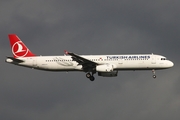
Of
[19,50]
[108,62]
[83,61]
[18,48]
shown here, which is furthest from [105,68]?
[18,48]

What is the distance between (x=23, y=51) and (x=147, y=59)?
69.2 feet

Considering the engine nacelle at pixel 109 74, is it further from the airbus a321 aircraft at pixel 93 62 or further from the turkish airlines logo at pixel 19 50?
the turkish airlines logo at pixel 19 50

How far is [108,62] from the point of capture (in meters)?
79.8

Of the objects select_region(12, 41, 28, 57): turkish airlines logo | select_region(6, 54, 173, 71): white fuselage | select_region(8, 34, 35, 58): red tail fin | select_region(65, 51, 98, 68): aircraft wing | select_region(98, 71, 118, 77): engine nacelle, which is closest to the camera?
select_region(65, 51, 98, 68): aircraft wing

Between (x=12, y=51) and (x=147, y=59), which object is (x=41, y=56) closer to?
(x=12, y=51)

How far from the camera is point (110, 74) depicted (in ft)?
268

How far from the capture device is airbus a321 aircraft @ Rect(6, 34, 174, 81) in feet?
259

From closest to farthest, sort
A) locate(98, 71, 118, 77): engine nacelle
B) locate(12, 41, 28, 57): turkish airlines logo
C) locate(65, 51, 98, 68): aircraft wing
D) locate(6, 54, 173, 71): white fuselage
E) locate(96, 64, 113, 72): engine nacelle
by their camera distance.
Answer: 1. locate(96, 64, 113, 72): engine nacelle
2. locate(65, 51, 98, 68): aircraft wing
3. locate(6, 54, 173, 71): white fuselage
4. locate(98, 71, 118, 77): engine nacelle
5. locate(12, 41, 28, 57): turkish airlines logo

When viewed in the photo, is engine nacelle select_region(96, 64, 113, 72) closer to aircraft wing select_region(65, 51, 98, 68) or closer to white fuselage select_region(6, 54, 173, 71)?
white fuselage select_region(6, 54, 173, 71)

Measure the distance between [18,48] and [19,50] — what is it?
0.51 m

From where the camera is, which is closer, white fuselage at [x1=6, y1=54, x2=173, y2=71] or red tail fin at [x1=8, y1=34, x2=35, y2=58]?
white fuselage at [x1=6, y1=54, x2=173, y2=71]

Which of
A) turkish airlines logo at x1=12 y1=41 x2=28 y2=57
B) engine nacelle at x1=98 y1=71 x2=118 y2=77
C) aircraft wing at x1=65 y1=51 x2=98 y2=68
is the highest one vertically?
turkish airlines logo at x1=12 y1=41 x2=28 y2=57

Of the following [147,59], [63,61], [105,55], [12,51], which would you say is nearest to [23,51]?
[12,51]

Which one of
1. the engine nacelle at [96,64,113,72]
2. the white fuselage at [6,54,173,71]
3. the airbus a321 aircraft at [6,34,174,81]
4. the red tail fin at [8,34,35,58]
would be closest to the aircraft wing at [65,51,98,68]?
the airbus a321 aircraft at [6,34,174,81]
